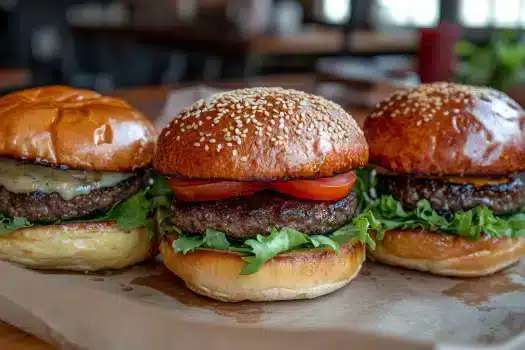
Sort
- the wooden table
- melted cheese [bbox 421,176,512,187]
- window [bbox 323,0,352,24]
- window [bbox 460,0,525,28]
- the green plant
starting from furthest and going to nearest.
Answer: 1. window [bbox 323,0,352,24]
2. window [bbox 460,0,525,28]
3. the green plant
4. melted cheese [bbox 421,176,512,187]
5. the wooden table

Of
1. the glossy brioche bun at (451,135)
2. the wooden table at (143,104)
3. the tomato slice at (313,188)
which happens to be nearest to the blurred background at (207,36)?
the wooden table at (143,104)

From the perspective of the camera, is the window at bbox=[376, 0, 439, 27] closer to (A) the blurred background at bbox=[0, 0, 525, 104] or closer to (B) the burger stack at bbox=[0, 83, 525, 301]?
(A) the blurred background at bbox=[0, 0, 525, 104]

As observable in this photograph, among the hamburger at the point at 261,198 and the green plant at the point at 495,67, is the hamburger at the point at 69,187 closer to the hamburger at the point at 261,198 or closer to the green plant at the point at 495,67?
the hamburger at the point at 261,198

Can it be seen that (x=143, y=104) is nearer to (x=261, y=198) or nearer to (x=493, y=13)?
(x=261, y=198)

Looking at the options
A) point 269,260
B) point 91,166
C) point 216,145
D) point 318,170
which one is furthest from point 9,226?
point 318,170

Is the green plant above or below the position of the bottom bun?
above

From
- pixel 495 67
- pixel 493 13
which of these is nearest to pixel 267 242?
pixel 495 67

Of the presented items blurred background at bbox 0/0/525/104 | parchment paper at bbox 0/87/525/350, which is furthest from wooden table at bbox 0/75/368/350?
blurred background at bbox 0/0/525/104
